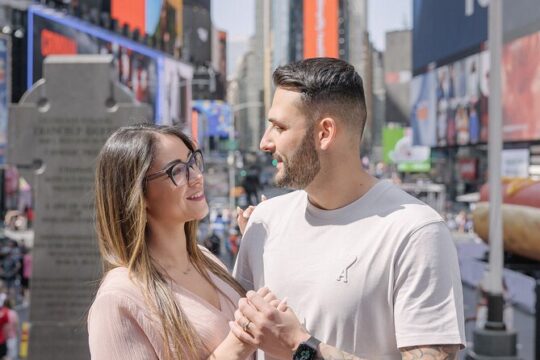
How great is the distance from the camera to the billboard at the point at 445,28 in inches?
1971

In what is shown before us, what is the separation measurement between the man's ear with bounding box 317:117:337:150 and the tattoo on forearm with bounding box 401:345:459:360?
0.76 m

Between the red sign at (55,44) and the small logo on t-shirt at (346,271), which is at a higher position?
the red sign at (55,44)

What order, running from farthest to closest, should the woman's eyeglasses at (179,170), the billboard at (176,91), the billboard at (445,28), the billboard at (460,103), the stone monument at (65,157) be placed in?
the billboard at (176,91), the billboard at (460,103), the billboard at (445,28), the stone monument at (65,157), the woman's eyeglasses at (179,170)

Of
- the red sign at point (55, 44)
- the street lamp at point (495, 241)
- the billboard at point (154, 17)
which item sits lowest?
the street lamp at point (495, 241)

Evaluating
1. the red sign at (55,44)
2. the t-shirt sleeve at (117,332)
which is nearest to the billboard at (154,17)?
the red sign at (55,44)

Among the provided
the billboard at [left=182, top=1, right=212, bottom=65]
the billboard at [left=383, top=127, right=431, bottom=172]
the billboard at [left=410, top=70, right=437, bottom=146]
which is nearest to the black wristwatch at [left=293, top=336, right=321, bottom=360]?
the billboard at [left=410, top=70, right=437, bottom=146]

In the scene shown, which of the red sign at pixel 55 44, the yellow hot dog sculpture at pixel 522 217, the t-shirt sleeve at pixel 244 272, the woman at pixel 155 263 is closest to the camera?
the woman at pixel 155 263

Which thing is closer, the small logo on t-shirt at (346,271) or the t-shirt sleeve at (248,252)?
the small logo on t-shirt at (346,271)

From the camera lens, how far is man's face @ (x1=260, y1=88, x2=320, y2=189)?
302 cm

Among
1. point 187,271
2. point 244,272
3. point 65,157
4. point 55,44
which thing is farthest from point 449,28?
point 187,271

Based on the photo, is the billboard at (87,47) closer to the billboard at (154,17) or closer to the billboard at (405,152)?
the billboard at (154,17)

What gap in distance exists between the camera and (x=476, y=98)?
5078 cm

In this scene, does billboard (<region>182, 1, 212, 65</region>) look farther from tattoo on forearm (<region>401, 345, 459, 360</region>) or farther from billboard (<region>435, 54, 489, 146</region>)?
tattoo on forearm (<region>401, 345, 459, 360</region>)

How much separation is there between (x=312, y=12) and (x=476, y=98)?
84708 mm
